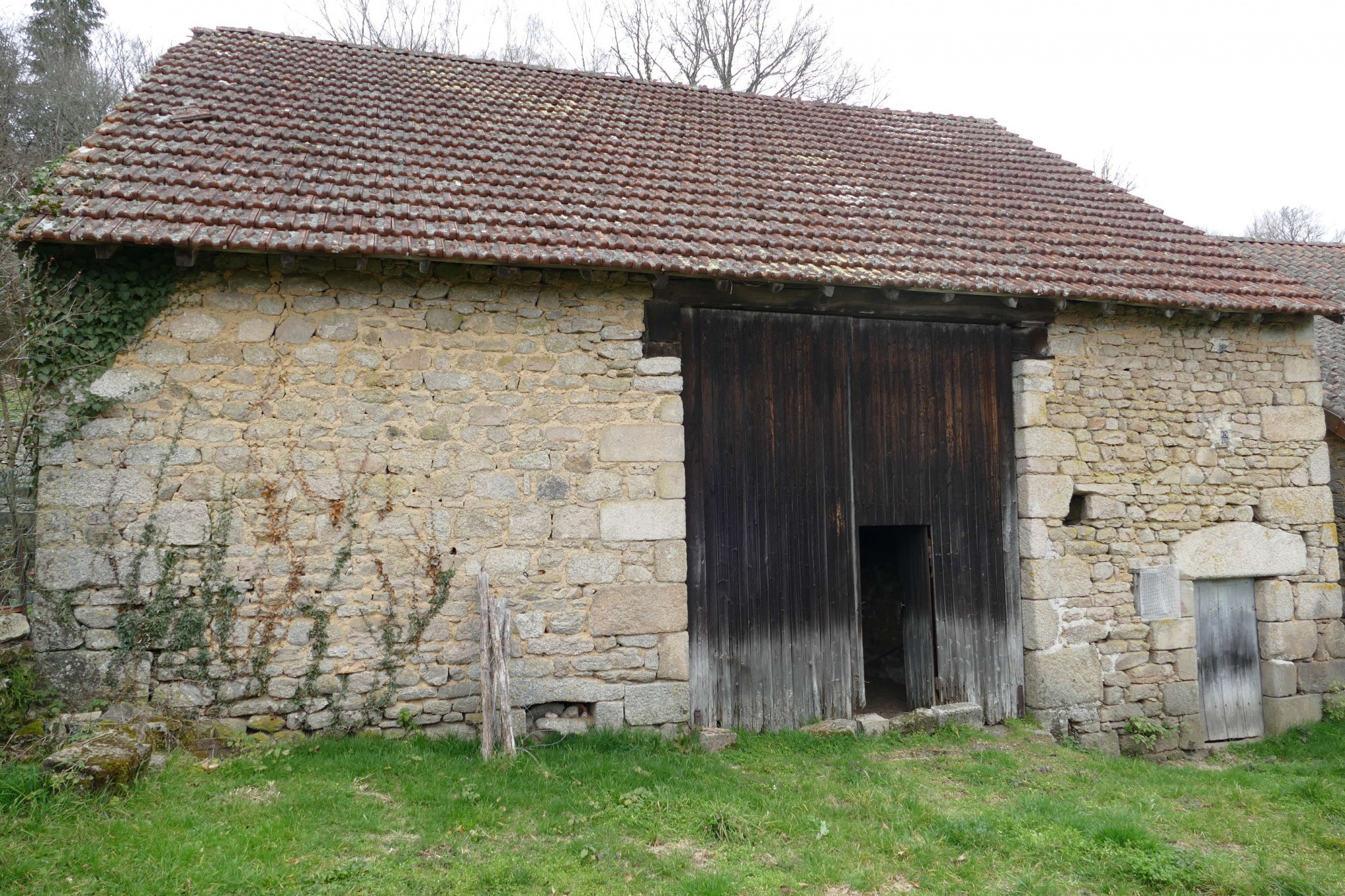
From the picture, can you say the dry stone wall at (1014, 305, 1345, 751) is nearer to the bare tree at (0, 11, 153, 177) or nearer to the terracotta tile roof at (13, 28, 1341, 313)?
the terracotta tile roof at (13, 28, 1341, 313)

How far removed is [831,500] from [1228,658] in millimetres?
4176

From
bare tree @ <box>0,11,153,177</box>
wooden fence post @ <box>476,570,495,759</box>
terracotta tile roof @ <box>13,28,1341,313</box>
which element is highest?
bare tree @ <box>0,11,153,177</box>

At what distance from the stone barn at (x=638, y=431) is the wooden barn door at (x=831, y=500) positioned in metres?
0.03

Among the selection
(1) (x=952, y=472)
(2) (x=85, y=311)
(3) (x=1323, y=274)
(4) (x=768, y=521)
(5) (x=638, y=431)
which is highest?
(3) (x=1323, y=274)

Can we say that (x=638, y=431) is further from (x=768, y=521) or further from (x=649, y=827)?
(x=649, y=827)

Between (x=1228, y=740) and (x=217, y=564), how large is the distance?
847 cm

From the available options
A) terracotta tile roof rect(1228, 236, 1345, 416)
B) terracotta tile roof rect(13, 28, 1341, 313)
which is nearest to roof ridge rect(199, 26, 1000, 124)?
terracotta tile roof rect(13, 28, 1341, 313)

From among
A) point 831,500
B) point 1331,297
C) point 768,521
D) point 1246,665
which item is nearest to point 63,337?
point 768,521

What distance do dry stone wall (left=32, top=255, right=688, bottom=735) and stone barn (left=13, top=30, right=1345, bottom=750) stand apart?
0.02 meters

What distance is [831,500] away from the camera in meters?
6.71

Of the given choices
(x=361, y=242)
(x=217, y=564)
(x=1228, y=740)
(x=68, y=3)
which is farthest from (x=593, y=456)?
(x=68, y=3)

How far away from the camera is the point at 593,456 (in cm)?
605

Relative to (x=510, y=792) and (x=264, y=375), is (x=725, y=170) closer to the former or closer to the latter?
(x=264, y=375)

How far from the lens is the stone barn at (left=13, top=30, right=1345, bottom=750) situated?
17.7ft
